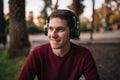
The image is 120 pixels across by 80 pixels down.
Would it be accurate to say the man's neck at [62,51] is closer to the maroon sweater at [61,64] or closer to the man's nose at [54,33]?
the maroon sweater at [61,64]

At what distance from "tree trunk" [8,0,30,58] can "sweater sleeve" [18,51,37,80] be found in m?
9.21

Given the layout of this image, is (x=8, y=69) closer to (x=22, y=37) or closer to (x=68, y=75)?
(x=22, y=37)

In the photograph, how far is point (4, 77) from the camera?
9.09 metres

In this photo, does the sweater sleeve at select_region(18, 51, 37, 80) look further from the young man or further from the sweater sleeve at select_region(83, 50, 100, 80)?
the sweater sleeve at select_region(83, 50, 100, 80)

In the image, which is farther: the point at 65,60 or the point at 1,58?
the point at 1,58

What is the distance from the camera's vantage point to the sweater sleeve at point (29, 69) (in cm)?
272

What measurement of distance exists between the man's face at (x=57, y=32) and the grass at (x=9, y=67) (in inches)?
254

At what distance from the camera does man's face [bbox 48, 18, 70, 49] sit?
8.86 feet

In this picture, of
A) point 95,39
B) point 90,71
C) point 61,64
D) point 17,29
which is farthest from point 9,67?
point 95,39

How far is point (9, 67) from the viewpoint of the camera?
34.8 feet

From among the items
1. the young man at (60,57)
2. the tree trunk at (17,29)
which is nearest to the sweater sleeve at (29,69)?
the young man at (60,57)

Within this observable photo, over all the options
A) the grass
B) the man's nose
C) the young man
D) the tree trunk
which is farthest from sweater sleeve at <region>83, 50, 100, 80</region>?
the tree trunk

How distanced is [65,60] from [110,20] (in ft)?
114

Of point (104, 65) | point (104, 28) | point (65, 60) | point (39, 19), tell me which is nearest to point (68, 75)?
point (65, 60)
